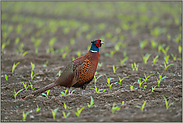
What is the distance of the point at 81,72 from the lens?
4387mm

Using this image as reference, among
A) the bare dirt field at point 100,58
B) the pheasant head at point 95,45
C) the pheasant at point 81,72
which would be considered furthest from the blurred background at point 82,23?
the pheasant head at point 95,45

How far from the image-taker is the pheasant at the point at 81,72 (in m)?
4.38

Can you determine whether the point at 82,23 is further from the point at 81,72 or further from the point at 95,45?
the point at 81,72

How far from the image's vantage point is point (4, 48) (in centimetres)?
809

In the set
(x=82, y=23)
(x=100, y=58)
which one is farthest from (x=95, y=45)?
(x=82, y=23)

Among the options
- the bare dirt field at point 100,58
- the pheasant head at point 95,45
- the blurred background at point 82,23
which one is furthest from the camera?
the blurred background at point 82,23

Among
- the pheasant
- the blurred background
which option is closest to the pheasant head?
the pheasant

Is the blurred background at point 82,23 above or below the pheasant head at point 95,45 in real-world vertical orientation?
above

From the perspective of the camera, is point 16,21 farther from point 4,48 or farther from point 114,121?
point 114,121

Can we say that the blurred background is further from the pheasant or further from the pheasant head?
the pheasant head

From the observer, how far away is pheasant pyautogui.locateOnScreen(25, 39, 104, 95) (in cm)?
438

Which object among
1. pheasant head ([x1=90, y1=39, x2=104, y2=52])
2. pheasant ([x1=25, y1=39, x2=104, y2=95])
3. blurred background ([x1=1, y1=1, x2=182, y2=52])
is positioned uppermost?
blurred background ([x1=1, y1=1, x2=182, y2=52])

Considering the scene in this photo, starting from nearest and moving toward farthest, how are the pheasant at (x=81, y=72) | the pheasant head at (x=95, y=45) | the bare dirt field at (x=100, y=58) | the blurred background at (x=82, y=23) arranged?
the bare dirt field at (x=100, y=58), the pheasant at (x=81, y=72), the pheasant head at (x=95, y=45), the blurred background at (x=82, y=23)

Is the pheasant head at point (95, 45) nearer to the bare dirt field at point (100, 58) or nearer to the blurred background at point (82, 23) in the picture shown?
the bare dirt field at point (100, 58)
